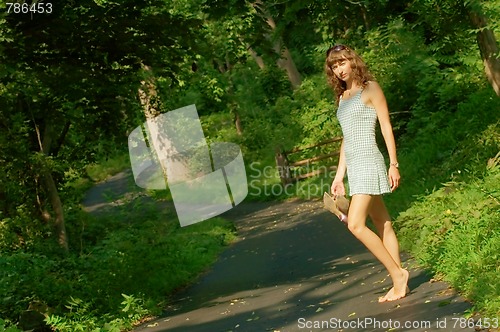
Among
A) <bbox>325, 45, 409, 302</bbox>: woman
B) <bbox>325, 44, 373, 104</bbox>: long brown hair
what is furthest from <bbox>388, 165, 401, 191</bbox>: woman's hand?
<bbox>325, 44, 373, 104</bbox>: long brown hair

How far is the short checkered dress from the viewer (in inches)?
310

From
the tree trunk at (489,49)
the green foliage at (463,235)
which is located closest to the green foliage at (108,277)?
the green foliage at (463,235)

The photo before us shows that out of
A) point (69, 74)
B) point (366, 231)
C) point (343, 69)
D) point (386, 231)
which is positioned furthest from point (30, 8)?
point (366, 231)

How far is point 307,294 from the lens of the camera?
34.0 ft

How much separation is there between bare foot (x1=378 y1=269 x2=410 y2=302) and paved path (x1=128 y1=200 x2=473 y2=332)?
0.07 meters

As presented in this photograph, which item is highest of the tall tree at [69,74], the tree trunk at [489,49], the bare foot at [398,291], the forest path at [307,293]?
the tall tree at [69,74]

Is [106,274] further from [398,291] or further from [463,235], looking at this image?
[398,291]

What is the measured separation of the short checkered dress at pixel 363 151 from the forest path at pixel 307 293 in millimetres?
998

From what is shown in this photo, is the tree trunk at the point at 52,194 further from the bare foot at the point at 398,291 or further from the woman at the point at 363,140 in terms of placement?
the woman at the point at 363,140

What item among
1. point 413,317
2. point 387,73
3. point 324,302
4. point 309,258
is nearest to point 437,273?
point 324,302

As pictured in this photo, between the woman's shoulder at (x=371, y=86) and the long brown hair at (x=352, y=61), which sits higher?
the long brown hair at (x=352, y=61)

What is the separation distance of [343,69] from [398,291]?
75.2 inches

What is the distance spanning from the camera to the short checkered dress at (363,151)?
7.86m

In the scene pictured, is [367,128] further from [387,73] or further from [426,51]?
[387,73]
